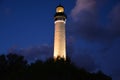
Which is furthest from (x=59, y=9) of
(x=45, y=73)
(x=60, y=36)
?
(x=45, y=73)

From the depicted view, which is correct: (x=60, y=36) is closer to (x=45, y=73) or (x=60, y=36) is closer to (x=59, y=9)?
(x=59, y=9)

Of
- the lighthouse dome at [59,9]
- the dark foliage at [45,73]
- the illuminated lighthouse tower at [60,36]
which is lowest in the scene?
the dark foliage at [45,73]

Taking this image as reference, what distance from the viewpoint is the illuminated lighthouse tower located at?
55.8 metres

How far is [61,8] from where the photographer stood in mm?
59750

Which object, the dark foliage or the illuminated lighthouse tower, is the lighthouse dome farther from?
the dark foliage

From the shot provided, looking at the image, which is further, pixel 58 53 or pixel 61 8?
pixel 61 8

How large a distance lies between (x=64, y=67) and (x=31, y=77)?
5722 millimetres

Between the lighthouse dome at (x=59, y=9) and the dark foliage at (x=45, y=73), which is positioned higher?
the lighthouse dome at (x=59, y=9)

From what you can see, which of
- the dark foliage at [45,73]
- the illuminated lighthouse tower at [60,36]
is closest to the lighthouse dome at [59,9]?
the illuminated lighthouse tower at [60,36]

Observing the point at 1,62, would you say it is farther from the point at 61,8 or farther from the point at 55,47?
the point at 61,8

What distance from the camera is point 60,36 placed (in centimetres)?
5638

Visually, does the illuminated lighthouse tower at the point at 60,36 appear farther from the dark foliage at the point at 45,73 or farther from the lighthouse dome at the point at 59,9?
the dark foliage at the point at 45,73

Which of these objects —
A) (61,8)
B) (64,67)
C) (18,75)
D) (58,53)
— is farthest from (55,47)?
(18,75)

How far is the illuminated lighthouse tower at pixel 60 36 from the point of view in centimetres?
5578
